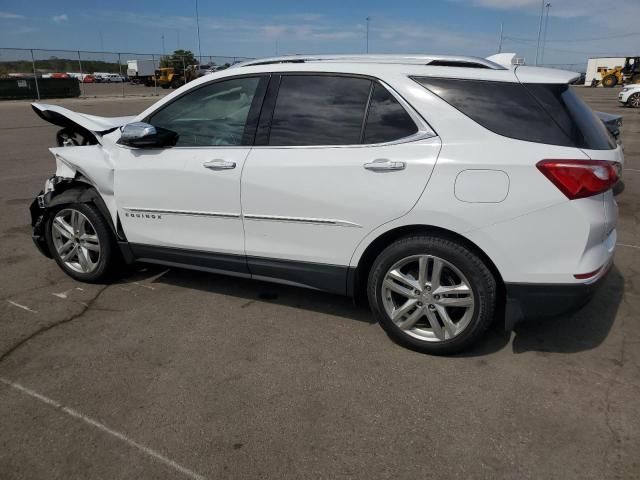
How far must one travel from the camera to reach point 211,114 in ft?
12.3

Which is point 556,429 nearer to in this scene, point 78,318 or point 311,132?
point 311,132

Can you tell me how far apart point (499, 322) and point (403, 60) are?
1.92 meters

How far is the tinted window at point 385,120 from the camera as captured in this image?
3.09 metres

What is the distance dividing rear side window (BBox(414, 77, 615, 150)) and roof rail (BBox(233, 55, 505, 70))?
19cm

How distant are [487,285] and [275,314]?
157 cm

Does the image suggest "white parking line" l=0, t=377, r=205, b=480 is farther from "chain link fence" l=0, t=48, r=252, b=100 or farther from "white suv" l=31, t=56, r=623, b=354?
"chain link fence" l=0, t=48, r=252, b=100

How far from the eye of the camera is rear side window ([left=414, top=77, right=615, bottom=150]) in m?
2.82

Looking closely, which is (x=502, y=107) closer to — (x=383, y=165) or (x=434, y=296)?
(x=383, y=165)

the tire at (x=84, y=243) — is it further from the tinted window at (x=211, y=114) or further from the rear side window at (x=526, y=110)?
the rear side window at (x=526, y=110)

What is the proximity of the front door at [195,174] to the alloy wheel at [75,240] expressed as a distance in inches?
16.1

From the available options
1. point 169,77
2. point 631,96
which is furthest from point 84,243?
point 169,77

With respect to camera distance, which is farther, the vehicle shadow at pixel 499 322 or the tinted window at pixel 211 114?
the tinted window at pixel 211 114

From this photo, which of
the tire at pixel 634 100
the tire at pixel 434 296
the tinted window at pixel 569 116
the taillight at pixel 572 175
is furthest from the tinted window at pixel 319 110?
the tire at pixel 634 100

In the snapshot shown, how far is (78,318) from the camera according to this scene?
3756 millimetres
